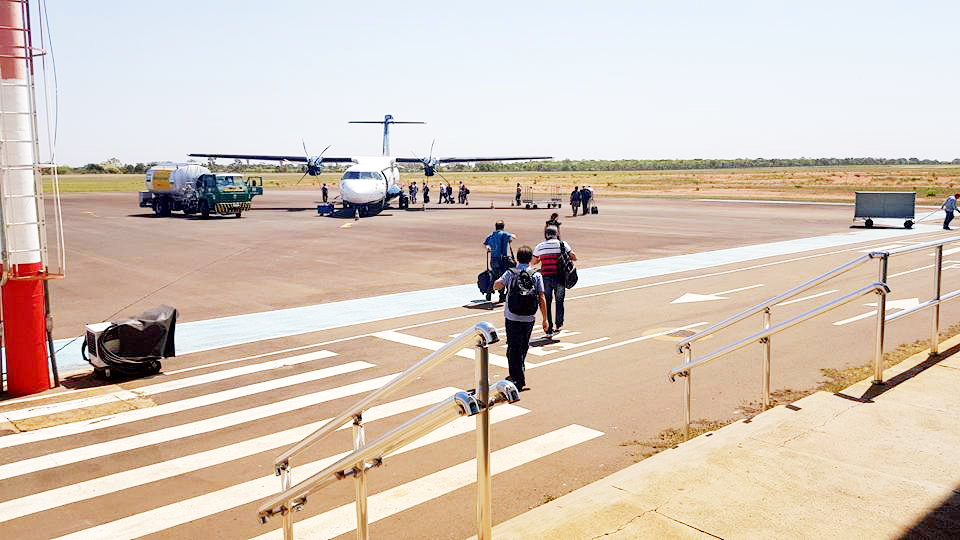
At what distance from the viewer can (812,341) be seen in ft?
40.8

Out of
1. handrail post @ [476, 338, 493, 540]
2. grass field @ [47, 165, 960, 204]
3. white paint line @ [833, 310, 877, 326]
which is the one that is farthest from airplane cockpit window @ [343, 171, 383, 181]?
handrail post @ [476, 338, 493, 540]

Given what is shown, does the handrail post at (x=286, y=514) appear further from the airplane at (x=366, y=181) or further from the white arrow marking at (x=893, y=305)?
the airplane at (x=366, y=181)

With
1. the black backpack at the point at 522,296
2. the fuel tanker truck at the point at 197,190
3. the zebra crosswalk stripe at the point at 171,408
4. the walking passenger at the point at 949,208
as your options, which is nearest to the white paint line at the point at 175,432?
the zebra crosswalk stripe at the point at 171,408

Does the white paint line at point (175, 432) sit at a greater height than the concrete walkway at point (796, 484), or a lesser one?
lesser

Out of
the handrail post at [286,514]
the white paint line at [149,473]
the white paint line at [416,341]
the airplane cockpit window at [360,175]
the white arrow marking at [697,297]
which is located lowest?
the white paint line at [149,473]

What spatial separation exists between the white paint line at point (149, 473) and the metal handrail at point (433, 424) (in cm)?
183

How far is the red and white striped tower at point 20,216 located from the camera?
10.2 meters

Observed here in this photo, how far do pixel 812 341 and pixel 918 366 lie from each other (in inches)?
160

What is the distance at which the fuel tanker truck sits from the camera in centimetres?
4294

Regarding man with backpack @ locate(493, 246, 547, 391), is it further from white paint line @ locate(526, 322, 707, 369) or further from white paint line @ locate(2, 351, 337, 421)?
white paint line @ locate(2, 351, 337, 421)

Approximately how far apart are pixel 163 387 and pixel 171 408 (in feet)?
3.67

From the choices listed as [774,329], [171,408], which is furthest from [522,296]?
[171,408]

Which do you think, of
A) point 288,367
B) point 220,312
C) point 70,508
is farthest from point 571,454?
point 220,312

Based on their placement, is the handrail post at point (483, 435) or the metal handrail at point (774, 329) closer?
the handrail post at point (483, 435)
